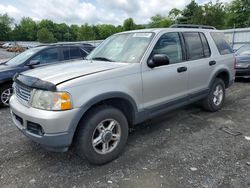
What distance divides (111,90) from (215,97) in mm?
3203

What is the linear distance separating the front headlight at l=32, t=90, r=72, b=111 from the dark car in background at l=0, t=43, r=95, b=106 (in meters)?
3.77

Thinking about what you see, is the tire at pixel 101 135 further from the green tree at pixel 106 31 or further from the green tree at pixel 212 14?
the green tree at pixel 106 31

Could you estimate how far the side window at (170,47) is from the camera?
3.70 meters

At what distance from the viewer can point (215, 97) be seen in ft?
16.9

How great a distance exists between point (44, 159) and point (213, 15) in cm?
3282

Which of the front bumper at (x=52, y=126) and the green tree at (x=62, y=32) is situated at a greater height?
the green tree at (x=62, y=32)

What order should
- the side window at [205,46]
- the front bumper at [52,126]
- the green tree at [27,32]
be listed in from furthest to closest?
the green tree at [27,32], the side window at [205,46], the front bumper at [52,126]

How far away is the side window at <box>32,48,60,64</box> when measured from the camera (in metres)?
6.41

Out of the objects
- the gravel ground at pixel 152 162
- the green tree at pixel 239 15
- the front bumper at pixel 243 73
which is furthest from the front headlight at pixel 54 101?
the green tree at pixel 239 15

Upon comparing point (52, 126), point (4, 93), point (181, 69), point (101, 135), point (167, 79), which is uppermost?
point (181, 69)

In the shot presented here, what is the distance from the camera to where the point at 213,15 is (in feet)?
101

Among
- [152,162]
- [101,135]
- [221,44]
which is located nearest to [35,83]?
[101,135]

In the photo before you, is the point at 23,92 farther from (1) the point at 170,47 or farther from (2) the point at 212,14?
(2) the point at 212,14

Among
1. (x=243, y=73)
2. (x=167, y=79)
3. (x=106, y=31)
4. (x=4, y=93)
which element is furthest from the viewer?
(x=106, y=31)
